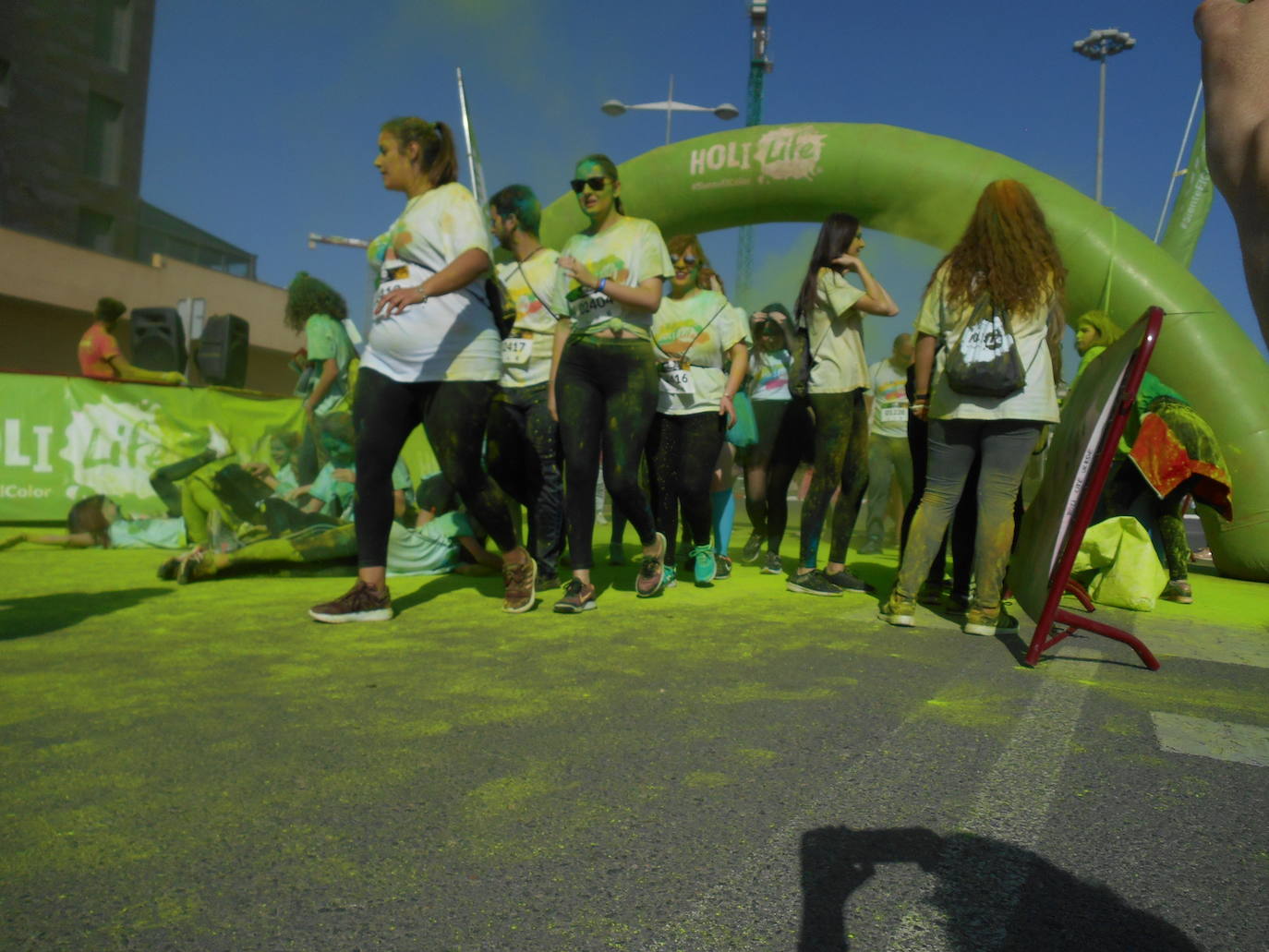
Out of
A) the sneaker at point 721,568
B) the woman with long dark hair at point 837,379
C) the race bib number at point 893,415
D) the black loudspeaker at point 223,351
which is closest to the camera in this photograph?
the woman with long dark hair at point 837,379

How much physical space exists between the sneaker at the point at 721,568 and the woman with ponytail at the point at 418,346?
195 cm

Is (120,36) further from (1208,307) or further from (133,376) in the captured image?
(1208,307)

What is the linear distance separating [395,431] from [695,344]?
6.05ft

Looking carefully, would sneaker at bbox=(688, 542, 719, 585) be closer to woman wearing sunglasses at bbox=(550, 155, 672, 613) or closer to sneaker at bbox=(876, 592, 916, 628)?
woman wearing sunglasses at bbox=(550, 155, 672, 613)

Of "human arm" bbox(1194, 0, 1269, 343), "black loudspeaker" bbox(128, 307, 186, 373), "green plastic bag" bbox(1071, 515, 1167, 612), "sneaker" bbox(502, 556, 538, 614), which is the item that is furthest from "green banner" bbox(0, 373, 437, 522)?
"human arm" bbox(1194, 0, 1269, 343)

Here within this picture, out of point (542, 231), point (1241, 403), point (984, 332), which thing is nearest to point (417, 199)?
point (984, 332)

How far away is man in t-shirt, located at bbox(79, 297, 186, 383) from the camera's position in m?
7.87

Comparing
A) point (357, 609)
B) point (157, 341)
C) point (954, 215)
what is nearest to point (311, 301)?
point (357, 609)

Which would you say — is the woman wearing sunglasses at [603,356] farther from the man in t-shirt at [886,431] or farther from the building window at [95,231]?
the building window at [95,231]

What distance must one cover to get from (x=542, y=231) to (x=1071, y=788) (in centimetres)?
762

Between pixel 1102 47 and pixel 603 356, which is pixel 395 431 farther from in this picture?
pixel 1102 47

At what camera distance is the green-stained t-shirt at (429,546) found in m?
5.03

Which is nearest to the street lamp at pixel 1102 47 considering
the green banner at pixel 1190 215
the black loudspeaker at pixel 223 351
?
the green banner at pixel 1190 215

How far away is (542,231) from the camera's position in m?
8.77
